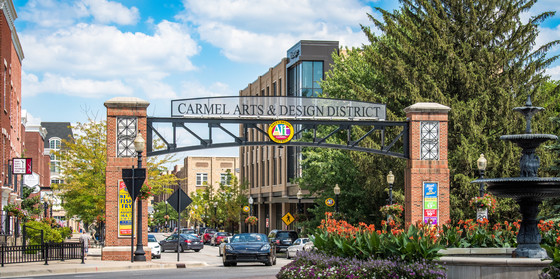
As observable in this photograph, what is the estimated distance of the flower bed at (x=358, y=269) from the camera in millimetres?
14328

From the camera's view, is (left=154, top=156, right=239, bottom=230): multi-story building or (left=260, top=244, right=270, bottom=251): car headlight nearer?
(left=260, top=244, right=270, bottom=251): car headlight

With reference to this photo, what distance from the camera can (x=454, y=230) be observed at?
18.8 m

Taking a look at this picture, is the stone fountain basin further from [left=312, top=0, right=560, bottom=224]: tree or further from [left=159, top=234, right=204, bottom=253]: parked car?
[left=159, top=234, right=204, bottom=253]: parked car

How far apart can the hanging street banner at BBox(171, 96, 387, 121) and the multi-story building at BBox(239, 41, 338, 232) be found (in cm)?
2398

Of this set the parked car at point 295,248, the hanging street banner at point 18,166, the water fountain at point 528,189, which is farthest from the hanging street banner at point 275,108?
the hanging street banner at point 18,166

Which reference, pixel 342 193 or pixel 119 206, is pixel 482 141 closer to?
pixel 342 193

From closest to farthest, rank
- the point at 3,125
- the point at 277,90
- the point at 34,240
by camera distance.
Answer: the point at 34,240 < the point at 3,125 < the point at 277,90

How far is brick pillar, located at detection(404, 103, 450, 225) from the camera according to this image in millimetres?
30797

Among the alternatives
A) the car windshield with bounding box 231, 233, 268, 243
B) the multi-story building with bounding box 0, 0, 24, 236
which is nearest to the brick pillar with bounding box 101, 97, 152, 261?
the car windshield with bounding box 231, 233, 268, 243

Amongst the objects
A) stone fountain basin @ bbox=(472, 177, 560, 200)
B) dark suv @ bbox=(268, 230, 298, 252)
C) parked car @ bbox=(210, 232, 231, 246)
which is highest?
stone fountain basin @ bbox=(472, 177, 560, 200)

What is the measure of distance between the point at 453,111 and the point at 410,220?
8.35 meters

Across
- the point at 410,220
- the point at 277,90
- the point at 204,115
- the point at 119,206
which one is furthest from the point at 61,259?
the point at 277,90

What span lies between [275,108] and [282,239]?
687 inches

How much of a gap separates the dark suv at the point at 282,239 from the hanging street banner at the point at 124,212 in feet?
59.7
